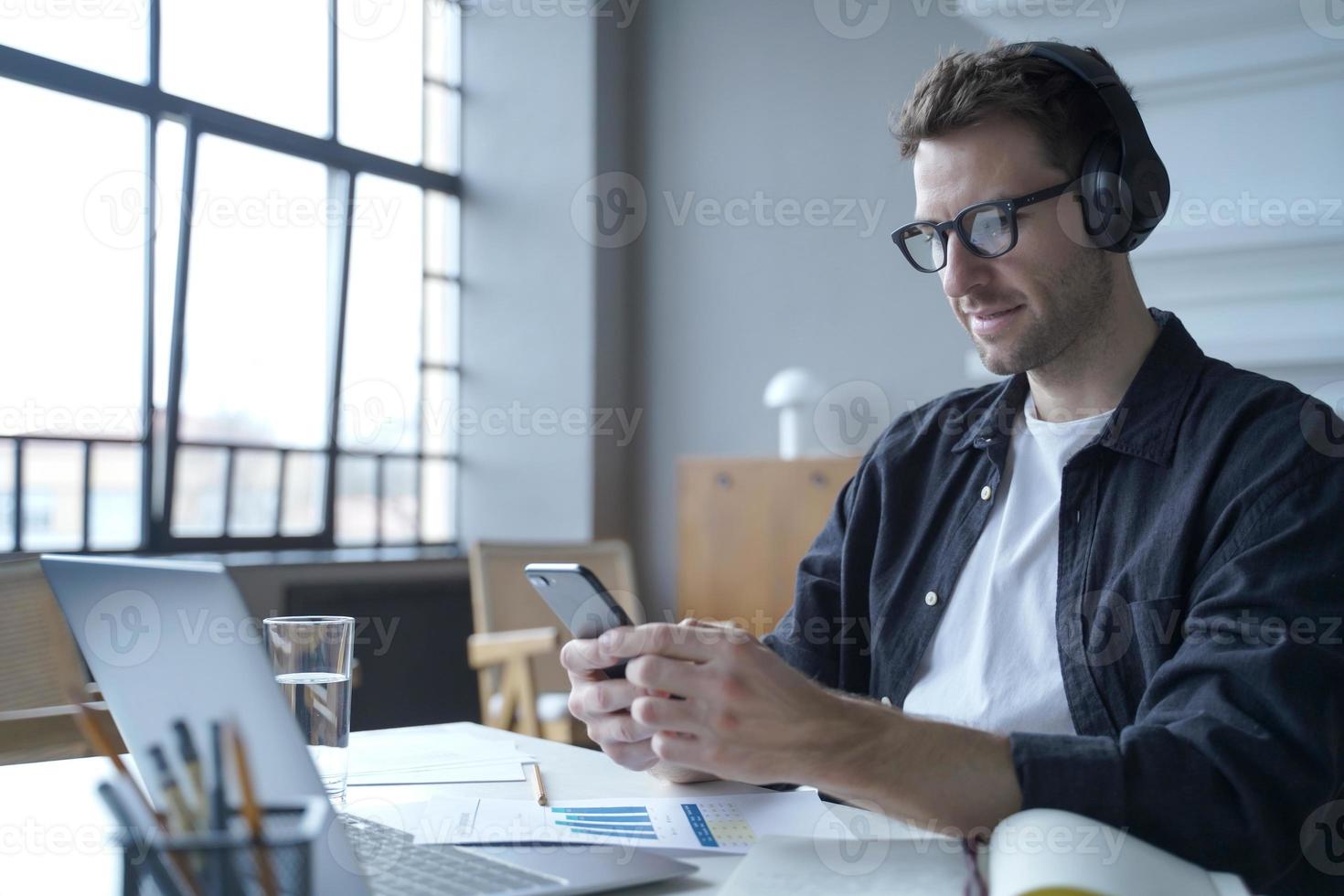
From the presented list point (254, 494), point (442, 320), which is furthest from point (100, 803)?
point (442, 320)

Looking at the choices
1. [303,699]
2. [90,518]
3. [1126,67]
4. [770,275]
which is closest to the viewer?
[303,699]

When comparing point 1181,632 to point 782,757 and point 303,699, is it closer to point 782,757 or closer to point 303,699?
point 782,757

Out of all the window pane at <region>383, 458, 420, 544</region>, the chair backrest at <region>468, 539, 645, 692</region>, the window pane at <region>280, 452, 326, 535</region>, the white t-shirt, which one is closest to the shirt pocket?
the white t-shirt

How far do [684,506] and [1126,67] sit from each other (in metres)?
1.91

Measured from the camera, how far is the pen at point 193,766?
61 centimetres

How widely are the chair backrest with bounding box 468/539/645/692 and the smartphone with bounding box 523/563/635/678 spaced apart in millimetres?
2487

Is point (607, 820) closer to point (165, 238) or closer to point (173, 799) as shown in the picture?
point (173, 799)

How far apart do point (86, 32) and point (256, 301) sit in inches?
39.7

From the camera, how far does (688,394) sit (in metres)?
4.55

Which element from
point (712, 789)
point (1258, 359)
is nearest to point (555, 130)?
point (1258, 359)

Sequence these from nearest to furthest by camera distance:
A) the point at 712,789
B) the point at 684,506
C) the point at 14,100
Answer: the point at 712,789 < the point at 14,100 < the point at 684,506

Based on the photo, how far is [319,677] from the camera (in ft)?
3.75

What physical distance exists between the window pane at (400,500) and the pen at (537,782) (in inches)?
135

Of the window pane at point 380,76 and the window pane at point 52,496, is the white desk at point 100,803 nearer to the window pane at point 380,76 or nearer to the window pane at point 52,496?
the window pane at point 52,496
